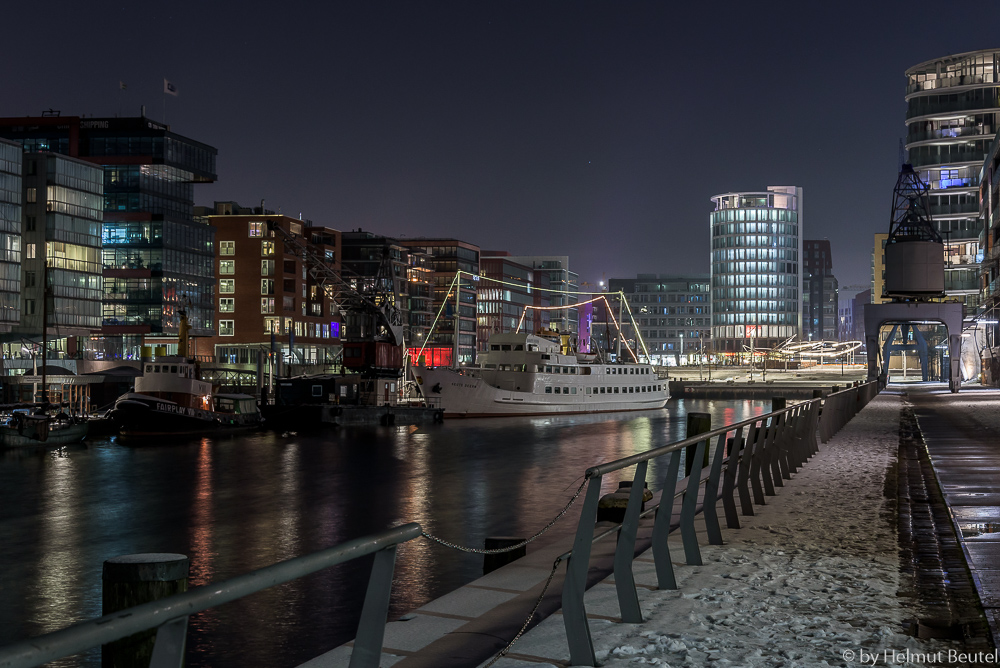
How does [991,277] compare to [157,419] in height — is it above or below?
above

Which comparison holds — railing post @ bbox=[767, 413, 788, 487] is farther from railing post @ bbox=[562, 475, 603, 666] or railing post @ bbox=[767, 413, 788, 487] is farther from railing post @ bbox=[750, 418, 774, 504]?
railing post @ bbox=[562, 475, 603, 666]

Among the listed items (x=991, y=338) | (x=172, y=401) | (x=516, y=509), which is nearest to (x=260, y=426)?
(x=172, y=401)

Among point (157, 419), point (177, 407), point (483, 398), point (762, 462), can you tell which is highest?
point (762, 462)

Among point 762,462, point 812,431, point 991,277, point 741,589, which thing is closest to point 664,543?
point 741,589

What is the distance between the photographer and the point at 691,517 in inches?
434

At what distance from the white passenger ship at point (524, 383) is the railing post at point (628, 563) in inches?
2838

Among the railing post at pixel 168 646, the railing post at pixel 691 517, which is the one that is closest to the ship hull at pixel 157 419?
the railing post at pixel 691 517

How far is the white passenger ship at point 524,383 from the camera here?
8100 cm

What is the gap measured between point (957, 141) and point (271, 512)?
129394 mm

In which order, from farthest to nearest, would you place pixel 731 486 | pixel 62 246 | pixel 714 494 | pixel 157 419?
pixel 62 246
pixel 157 419
pixel 731 486
pixel 714 494

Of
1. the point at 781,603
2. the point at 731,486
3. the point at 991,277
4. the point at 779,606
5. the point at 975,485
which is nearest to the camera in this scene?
the point at 779,606

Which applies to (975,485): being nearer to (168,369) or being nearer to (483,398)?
(168,369)

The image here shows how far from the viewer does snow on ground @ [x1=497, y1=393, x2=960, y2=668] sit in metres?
7.52

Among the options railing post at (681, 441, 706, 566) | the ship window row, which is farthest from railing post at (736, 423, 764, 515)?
the ship window row
